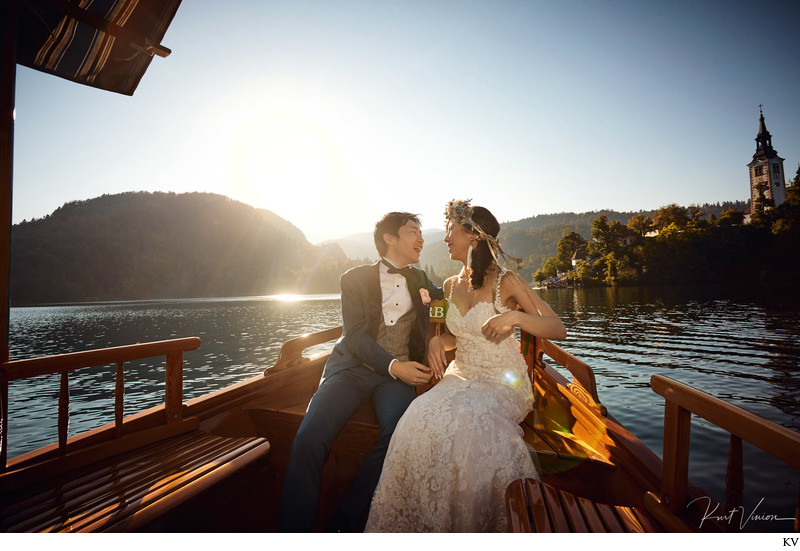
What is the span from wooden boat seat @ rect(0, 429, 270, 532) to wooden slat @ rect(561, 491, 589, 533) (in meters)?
2.10

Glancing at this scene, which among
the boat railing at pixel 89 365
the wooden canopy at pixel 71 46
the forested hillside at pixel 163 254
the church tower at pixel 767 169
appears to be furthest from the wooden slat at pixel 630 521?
the church tower at pixel 767 169

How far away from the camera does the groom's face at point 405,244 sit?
3793 millimetres

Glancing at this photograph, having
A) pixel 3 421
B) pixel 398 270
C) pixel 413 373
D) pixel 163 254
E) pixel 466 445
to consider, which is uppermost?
pixel 163 254

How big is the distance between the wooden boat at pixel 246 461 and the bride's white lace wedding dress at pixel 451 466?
0.23m

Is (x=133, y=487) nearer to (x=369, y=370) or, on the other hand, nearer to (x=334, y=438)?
(x=334, y=438)

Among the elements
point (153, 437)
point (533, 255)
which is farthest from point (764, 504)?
point (533, 255)

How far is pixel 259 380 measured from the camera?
3.93 meters

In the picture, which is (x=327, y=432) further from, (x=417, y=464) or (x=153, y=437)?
(x=153, y=437)

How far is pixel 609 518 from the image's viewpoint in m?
1.78

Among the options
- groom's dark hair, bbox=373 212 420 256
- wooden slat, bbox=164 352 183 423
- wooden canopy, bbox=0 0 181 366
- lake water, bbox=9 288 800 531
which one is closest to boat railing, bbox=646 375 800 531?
lake water, bbox=9 288 800 531

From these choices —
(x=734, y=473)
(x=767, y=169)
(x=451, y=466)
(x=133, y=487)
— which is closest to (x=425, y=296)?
(x=451, y=466)

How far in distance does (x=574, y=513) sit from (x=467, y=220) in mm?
2588

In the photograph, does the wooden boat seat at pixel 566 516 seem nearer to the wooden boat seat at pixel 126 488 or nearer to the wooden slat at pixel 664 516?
the wooden slat at pixel 664 516
